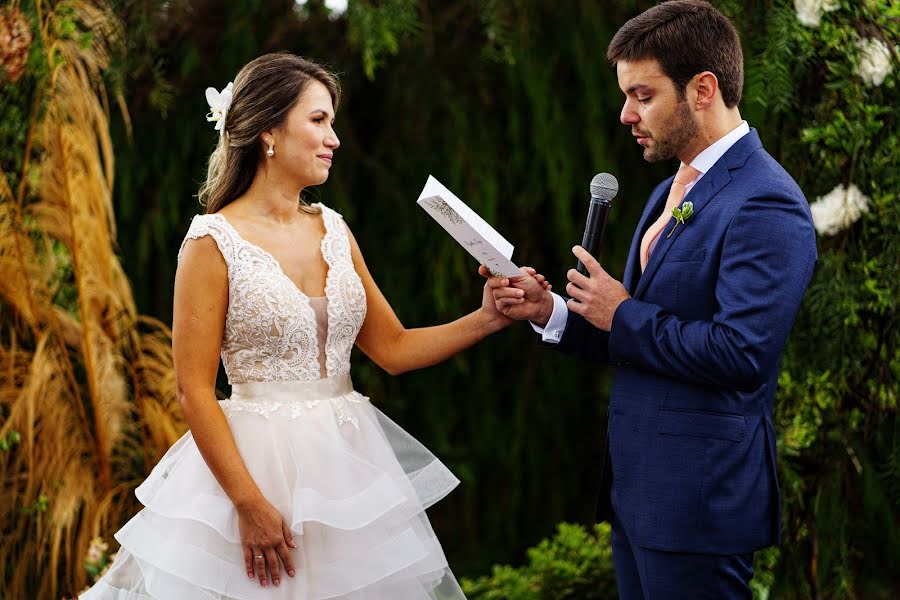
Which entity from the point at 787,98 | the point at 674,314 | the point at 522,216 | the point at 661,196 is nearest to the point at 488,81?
the point at 522,216

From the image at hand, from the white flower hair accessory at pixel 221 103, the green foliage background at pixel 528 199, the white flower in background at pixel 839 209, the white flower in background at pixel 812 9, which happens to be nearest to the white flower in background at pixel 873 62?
the green foliage background at pixel 528 199

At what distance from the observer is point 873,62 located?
10.8ft

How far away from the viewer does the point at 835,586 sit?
12.0 ft

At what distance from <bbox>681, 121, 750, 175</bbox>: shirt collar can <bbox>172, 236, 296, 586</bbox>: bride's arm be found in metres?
1.14

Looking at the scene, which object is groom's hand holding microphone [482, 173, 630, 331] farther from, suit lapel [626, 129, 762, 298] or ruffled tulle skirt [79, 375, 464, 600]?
ruffled tulle skirt [79, 375, 464, 600]

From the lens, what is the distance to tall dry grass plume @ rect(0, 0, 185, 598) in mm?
3855

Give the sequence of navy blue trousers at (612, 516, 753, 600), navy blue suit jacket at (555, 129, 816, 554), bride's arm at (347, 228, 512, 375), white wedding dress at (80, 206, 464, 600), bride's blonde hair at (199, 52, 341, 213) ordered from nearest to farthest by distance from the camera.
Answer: navy blue suit jacket at (555, 129, 816, 554) → navy blue trousers at (612, 516, 753, 600) → white wedding dress at (80, 206, 464, 600) → bride's blonde hair at (199, 52, 341, 213) → bride's arm at (347, 228, 512, 375)

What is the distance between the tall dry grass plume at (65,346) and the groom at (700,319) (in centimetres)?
213

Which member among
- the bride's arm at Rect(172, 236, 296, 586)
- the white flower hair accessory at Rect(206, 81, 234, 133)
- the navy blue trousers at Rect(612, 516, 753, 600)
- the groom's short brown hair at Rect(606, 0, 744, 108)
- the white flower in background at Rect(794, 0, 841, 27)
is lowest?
the navy blue trousers at Rect(612, 516, 753, 600)

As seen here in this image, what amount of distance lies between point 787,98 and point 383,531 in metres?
1.88

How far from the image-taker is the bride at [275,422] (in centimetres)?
249

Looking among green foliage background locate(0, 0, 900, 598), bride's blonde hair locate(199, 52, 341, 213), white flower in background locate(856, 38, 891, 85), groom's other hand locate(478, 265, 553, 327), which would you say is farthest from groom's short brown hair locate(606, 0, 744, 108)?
white flower in background locate(856, 38, 891, 85)

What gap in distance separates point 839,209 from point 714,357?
4.48ft

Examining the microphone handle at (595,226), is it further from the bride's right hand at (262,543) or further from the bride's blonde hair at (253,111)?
the bride's right hand at (262,543)
